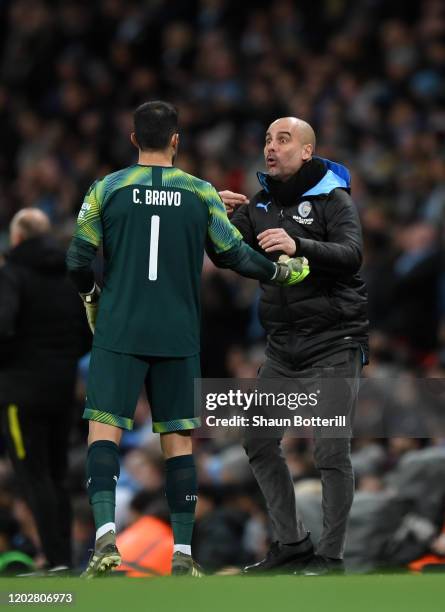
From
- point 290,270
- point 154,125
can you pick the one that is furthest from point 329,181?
point 154,125

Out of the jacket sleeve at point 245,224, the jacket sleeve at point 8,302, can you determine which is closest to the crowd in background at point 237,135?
the jacket sleeve at point 8,302

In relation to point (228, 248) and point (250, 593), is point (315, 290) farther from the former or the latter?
point (250, 593)

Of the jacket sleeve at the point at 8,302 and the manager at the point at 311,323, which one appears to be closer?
the manager at the point at 311,323

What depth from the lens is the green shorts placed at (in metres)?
5.84

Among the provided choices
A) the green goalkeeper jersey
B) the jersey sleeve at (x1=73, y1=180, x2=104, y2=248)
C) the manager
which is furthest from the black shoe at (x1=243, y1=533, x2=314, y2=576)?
the jersey sleeve at (x1=73, y1=180, x2=104, y2=248)

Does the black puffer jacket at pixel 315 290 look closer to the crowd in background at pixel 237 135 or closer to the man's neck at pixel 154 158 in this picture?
the man's neck at pixel 154 158

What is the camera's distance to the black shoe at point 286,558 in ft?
20.5

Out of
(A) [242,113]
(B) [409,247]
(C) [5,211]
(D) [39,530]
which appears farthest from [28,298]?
(C) [5,211]

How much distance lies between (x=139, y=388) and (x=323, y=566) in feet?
3.61

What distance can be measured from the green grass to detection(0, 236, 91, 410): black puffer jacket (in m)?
2.20

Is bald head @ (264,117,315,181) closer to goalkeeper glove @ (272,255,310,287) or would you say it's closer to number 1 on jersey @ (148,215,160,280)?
goalkeeper glove @ (272,255,310,287)

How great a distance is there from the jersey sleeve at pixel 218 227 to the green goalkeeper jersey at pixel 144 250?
51 mm

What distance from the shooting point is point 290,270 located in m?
6.04

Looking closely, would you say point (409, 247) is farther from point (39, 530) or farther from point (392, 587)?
point (392, 587)
